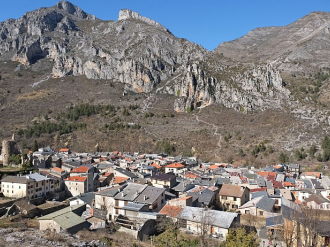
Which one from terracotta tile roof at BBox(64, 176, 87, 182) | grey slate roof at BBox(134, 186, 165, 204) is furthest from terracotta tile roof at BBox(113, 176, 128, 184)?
grey slate roof at BBox(134, 186, 165, 204)

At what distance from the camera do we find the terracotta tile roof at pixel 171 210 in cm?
2702

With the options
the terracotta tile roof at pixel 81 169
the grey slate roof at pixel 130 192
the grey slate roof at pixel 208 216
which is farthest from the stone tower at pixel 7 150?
the grey slate roof at pixel 208 216

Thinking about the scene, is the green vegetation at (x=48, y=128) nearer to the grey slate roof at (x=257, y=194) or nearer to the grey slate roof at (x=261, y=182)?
the grey slate roof at (x=261, y=182)

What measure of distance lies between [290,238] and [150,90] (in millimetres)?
90325

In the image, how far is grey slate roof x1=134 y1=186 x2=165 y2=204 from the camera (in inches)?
1152

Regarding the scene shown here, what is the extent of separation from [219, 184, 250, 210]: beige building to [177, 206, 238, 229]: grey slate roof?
7.56 metres

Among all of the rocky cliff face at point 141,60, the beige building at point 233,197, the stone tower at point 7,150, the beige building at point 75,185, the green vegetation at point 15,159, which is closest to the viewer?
the beige building at point 233,197

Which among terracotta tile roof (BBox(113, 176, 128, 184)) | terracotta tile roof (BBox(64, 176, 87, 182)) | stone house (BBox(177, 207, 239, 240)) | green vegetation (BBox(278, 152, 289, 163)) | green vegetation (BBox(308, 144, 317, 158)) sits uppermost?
green vegetation (BBox(308, 144, 317, 158))

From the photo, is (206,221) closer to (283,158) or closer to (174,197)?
(174,197)

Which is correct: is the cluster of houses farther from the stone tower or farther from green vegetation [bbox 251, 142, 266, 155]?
green vegetation [bbox 251, 142, 266, 155]

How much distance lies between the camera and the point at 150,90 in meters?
106

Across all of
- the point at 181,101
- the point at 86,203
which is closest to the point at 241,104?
the point at 181,101

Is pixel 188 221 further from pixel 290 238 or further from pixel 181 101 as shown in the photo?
pixel 181 101

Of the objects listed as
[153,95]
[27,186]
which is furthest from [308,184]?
[153,95]
